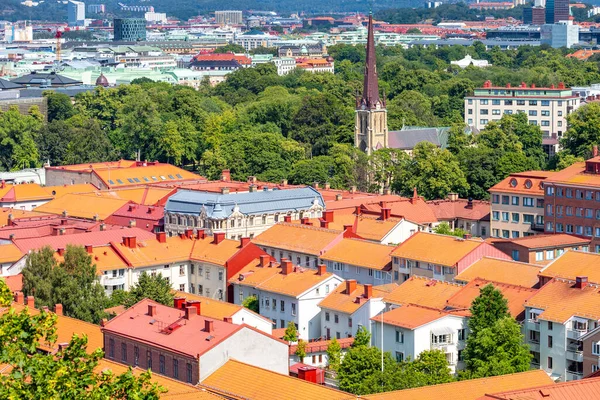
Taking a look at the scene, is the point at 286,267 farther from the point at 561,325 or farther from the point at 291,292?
the point at 561,325

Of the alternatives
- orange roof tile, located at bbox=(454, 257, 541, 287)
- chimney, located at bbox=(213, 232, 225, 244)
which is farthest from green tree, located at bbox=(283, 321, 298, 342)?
chimney, located at bbox=(213, 232, 225, 244)

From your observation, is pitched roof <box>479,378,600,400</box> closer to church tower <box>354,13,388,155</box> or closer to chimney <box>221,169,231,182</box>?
chimney <box>221,169,231,182</box>

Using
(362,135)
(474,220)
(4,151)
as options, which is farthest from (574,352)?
(4,151)

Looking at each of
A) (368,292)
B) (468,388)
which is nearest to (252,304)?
(368,292)

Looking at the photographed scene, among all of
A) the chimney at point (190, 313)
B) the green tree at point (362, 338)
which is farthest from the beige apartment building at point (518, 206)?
the chimney at point (190, 313)

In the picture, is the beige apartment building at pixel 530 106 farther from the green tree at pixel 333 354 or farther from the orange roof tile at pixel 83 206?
the green tree at pixel 333 354

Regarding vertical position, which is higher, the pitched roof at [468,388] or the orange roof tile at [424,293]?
the pitched roof at [468,388]

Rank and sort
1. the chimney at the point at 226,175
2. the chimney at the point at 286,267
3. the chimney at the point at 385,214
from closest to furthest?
1. the chimney at the point at 286,267
2. the chimney at the point at 385,214
3. the chimney at the point at 226,175

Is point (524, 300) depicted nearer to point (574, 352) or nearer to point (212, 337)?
point (574, 352)
